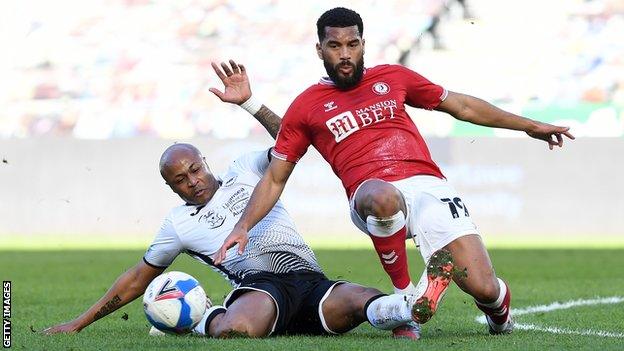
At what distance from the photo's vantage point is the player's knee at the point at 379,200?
5.98 m

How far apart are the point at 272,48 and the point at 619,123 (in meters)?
5.70

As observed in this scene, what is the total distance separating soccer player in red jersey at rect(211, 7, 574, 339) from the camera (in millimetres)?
6266

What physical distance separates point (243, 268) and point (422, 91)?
1.44 m

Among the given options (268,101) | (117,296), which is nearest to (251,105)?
(117,296)

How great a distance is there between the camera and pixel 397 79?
6652 mm

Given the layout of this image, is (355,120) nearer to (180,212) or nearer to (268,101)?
(180,212)

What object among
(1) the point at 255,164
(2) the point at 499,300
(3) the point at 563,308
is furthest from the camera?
(3) the point at 563,308

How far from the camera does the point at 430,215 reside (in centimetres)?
634

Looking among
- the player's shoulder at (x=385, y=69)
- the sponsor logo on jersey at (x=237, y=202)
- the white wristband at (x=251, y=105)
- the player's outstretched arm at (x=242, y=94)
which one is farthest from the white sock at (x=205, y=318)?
the player's shoulder at (x=385, y=69)

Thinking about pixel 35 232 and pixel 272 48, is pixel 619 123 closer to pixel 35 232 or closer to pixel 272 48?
pixel 272 48

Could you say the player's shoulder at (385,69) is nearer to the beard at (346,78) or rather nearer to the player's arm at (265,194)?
the beard at (346,78)

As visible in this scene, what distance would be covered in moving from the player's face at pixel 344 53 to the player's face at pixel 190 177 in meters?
0.99

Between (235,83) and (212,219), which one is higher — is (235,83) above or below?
above

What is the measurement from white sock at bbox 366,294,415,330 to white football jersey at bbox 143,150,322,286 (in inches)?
31.2
